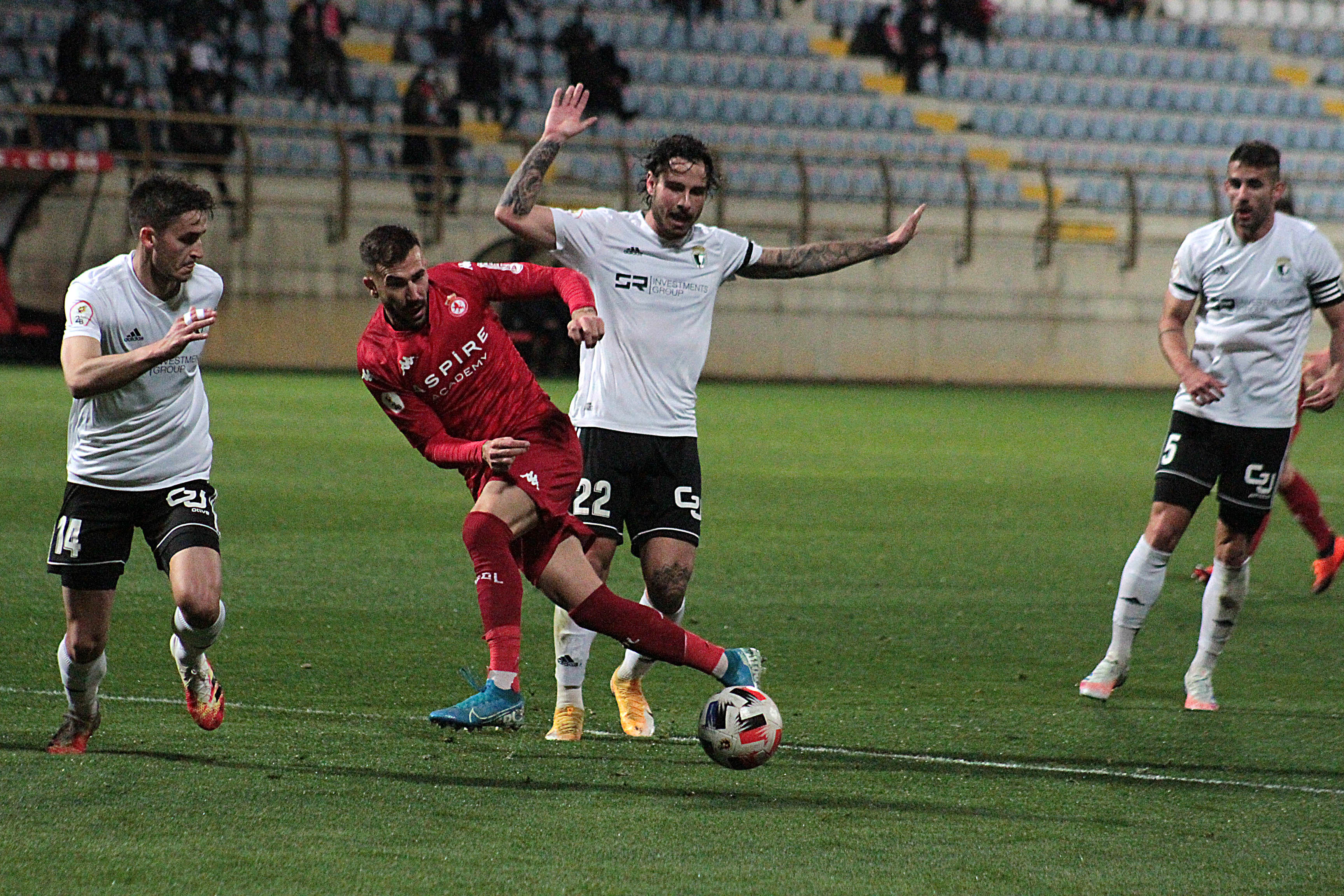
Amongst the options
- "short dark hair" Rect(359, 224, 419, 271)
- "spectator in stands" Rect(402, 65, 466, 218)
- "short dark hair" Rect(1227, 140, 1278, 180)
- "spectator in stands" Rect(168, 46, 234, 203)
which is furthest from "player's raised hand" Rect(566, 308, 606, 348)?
"spectator in stands" Rect(402, 65, 466, 218)

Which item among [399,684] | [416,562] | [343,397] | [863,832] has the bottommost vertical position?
[343,397]

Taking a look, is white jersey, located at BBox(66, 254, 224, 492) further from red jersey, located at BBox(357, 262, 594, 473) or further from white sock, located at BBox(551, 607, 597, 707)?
white sock, located at BBox(551, 607, 597, 707)

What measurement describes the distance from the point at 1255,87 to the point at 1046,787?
2630 cm

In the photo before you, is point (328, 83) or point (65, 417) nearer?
point (65, 417)

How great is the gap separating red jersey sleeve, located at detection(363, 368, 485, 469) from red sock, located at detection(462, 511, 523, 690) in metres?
0.18

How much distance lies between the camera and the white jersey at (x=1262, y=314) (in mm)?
5734

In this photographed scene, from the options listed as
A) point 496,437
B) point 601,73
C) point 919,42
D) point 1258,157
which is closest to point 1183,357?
point 1258,157

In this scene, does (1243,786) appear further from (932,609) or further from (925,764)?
(932,609)

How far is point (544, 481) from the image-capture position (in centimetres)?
474

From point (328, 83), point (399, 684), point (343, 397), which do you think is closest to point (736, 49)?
point (328, 83)

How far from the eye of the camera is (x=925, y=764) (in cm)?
472

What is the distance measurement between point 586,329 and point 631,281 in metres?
0.80

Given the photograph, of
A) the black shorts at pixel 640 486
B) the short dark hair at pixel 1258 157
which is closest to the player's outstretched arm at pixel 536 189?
the black shorts at pixel 640 486

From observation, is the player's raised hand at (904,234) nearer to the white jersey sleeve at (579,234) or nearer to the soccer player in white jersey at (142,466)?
the white jersey sleeve at (579,234)
